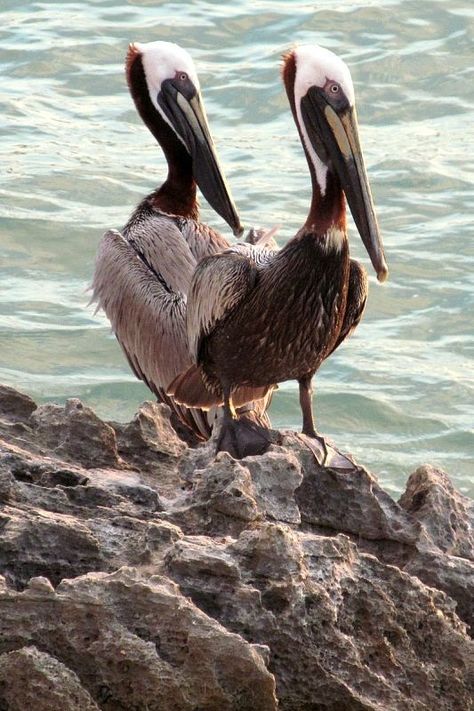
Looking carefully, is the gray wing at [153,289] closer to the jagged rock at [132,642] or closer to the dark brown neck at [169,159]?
the dark brown neck at [169,159]

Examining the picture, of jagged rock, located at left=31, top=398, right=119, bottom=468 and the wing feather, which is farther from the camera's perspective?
the wing feather

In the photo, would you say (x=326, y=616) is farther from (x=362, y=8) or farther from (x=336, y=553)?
(x=362, y=8)

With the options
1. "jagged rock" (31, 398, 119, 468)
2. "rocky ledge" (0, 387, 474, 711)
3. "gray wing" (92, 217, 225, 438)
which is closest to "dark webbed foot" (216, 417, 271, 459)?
"rocky ledge" (0, 387, 474, 711)

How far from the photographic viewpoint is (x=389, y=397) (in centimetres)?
808

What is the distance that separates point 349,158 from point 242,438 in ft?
3.35

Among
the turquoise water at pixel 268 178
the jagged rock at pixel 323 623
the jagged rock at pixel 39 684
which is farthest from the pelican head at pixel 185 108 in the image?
the jagged rock at pixel 39 684

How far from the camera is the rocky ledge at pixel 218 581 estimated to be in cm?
338

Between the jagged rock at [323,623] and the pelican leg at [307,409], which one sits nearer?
the jagged rock at [323,623]

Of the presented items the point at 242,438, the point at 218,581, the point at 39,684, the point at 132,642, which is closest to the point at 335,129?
the point at 242,438

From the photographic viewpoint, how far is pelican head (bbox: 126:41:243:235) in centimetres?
655

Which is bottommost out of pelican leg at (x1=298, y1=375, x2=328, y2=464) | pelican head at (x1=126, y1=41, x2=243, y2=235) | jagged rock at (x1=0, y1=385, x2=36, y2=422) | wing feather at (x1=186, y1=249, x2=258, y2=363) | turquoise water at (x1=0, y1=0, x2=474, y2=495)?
turquoise water at (x1=0, y1=0, x2=474, y2=495)

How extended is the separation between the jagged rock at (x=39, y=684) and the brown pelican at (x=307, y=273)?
181cm

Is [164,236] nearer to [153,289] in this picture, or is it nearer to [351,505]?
[153,289]

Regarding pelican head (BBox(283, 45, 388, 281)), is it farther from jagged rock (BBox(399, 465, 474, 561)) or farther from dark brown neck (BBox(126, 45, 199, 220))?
dark brown neck (BBox(126, 45, 199, 220))
